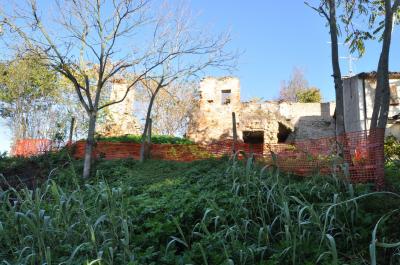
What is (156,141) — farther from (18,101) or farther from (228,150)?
(18,101)

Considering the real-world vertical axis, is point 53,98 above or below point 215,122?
above

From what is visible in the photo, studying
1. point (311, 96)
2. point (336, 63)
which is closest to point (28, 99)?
point (311, 96)

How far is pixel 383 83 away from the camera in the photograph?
22.8 feet

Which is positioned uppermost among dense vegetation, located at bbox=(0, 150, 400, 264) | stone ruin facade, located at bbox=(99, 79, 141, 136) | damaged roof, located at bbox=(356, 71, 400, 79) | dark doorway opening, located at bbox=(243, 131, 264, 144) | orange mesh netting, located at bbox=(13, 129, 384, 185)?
damaged roof, located at bbox=(356, 71, 400, 79)

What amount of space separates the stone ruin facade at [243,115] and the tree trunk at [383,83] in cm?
1483

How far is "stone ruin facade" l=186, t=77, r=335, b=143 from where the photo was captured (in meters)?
22.7

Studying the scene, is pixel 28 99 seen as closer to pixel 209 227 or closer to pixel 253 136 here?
pixel 253 136

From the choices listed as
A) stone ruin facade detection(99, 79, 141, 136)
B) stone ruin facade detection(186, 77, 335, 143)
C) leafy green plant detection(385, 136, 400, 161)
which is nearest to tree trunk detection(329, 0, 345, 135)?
leafy green plant detection(385, 136, 400, 161)

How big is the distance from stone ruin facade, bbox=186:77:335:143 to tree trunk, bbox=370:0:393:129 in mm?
14834

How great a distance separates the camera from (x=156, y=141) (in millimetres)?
17500

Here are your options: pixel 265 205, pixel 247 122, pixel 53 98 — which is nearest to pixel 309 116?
pixel 247 122

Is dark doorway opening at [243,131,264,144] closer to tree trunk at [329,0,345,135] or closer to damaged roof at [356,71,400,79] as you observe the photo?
damaged roof at [356,71,400,79]

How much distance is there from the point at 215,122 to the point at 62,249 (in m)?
20.1

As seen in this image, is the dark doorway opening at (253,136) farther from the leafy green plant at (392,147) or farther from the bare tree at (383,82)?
the bare tree at (383,82)
